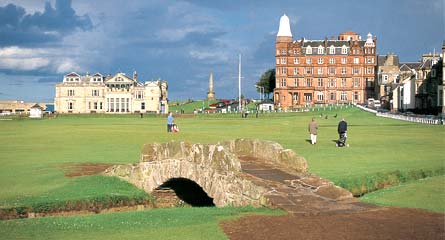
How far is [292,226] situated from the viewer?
16.0 m

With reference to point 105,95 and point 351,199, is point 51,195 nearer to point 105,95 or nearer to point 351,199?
point 351,199

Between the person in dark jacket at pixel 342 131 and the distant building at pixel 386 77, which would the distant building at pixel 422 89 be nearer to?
the distant building at pixel 386 77

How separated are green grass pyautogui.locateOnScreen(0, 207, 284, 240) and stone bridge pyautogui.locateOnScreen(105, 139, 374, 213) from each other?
849mm

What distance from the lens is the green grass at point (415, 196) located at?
1905 centimetres

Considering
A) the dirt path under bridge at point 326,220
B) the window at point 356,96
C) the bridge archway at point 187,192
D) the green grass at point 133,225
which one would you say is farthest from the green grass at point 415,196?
the window at point 356,96

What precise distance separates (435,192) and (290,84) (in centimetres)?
14518

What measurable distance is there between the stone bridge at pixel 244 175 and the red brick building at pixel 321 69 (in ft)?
458

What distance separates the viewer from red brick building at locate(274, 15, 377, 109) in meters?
164

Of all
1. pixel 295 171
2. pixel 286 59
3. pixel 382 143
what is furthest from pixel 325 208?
pixel 286 59

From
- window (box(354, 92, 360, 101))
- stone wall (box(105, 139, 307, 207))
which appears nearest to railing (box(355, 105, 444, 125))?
stone wall (box(105, 139, 307, 207))

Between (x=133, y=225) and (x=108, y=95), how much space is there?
159 meters

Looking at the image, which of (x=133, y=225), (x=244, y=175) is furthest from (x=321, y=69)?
(x=133, y=225)

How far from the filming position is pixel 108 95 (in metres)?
173

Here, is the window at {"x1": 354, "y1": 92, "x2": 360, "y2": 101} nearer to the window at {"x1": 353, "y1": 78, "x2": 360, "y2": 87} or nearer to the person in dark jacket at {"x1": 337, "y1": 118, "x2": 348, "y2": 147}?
the window at {"x1": 353, "y1": 78, "x2": 360, "y2": 87}
